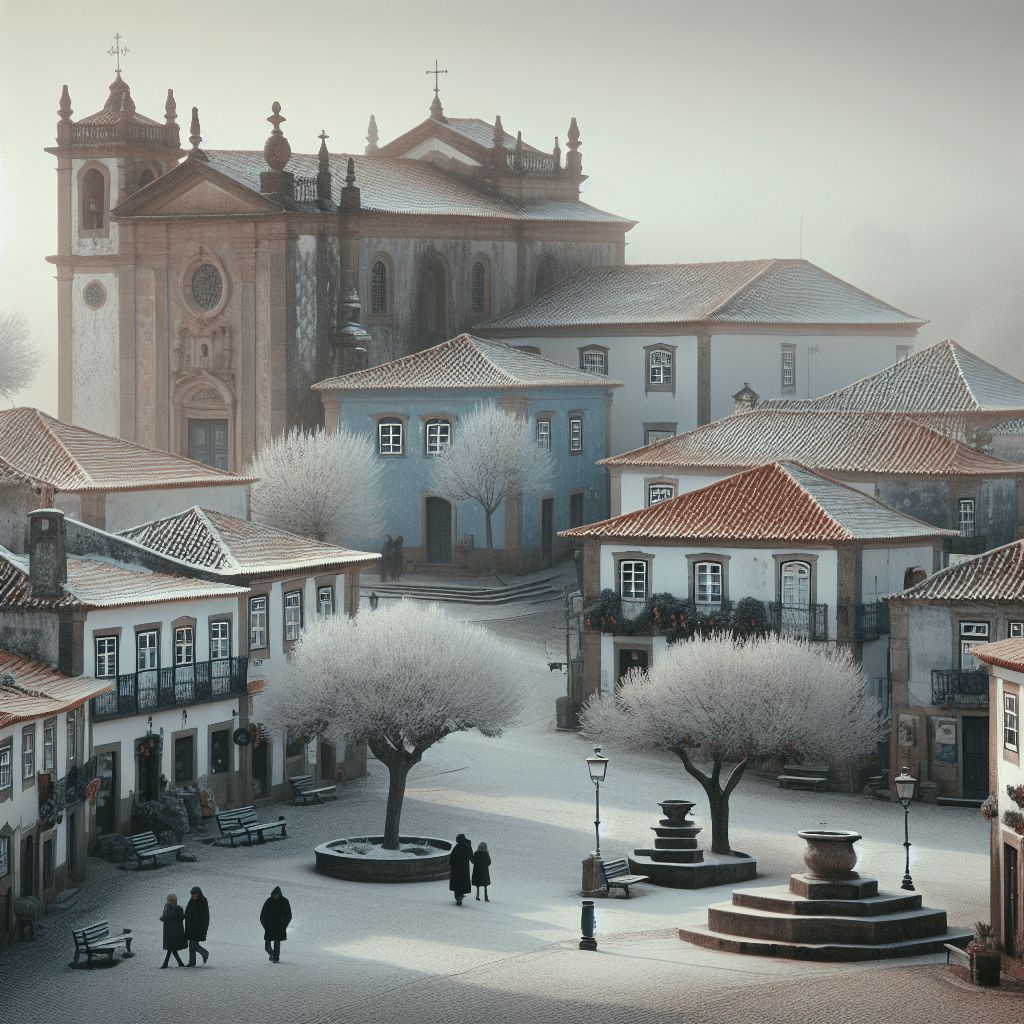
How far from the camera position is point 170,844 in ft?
128

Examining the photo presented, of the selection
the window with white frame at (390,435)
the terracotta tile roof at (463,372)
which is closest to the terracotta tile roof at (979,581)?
the terracotta tile roof at (463,372)

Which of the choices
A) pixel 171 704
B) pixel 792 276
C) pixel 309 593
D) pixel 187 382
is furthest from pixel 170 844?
pixel 792 276

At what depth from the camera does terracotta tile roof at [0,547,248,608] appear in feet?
128

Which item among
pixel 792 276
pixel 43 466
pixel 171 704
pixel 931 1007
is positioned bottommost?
pixel 931 1007

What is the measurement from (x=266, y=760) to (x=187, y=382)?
93.7 ft

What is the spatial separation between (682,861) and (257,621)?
11.0 m

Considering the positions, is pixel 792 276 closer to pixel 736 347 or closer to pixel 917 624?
pixel 736 347

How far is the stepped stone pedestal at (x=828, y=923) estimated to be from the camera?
1235 inches

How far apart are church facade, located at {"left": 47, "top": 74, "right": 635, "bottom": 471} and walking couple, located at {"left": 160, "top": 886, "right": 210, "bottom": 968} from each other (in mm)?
38197

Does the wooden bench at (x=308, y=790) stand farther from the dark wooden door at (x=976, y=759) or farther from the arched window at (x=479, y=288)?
the arched window at (x=479, y=288)

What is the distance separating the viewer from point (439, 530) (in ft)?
208

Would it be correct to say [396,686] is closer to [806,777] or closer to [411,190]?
[806,777]

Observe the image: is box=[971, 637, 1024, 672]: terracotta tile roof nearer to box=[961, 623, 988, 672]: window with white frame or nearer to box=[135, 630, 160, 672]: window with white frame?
box=[961, 623, 988, 672]: window with white frame

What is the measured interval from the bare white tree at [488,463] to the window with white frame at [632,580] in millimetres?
12391
